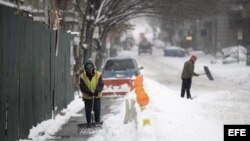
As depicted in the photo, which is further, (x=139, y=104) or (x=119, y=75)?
(x=119, y=75)

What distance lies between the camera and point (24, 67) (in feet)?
41.7

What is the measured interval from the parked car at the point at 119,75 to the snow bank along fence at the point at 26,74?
5.69 m

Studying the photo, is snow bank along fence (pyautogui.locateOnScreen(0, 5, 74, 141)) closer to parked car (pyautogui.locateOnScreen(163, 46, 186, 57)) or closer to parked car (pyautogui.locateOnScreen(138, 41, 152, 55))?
parked car (pyautogui.locateOnScreen(163, 46, 186, 57))

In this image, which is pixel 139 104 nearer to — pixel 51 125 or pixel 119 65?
pixel 51 125

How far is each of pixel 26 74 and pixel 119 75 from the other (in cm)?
1193

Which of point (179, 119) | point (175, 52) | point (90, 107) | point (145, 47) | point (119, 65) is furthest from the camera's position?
point (145, 47)

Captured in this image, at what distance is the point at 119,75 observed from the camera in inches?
973

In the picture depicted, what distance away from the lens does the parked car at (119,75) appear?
23.9 m

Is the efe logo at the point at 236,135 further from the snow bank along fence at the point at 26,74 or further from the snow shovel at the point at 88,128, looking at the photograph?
the snow bank along fence at the point at 26,74

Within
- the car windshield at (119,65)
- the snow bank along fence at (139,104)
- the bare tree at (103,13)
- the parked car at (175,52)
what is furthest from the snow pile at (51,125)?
the parked car at (175,52)

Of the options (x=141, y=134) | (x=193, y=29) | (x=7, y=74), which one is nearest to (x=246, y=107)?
(x=141, y=134)

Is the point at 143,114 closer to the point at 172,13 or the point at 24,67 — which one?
the point at 24,67

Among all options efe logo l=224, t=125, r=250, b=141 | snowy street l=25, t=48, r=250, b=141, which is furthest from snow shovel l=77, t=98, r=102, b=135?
efe logo l=224, t=125, r=250, b=141

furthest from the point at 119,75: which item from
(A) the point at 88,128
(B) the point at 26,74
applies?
(B) the point at 26,74
